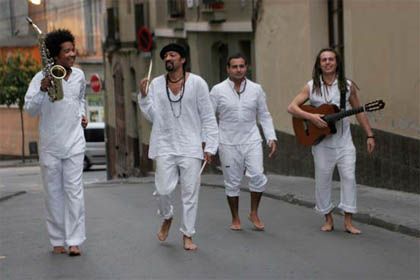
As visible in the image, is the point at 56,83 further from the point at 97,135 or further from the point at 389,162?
the point at 97,135

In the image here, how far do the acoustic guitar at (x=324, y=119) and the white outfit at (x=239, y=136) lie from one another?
1.10ft

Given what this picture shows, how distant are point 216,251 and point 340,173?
5.70ft

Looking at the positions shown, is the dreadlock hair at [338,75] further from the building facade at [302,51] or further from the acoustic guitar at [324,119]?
the building facade at [302,51]

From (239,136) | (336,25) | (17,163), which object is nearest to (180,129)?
(239,136)

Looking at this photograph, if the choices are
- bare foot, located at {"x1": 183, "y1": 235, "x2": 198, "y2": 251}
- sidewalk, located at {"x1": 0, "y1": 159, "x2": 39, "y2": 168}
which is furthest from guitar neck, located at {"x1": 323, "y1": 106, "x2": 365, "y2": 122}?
sidewalk, located at {"x1": 0, "y1": 159, "x2": 39, "y2": 168}

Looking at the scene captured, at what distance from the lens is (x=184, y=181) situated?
8961mm

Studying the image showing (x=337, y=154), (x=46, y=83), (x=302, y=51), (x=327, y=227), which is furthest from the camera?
(x=302, y=51)

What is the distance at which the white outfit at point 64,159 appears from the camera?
8648mm

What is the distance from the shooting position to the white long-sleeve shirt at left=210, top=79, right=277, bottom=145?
33.8ft

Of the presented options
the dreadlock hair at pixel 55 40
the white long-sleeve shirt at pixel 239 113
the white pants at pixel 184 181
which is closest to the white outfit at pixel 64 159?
the dreadlock hair at pixel 55 40

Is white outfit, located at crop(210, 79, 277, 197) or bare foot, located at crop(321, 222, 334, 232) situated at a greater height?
white outfit, located at crop(210, 79, 277, 197)

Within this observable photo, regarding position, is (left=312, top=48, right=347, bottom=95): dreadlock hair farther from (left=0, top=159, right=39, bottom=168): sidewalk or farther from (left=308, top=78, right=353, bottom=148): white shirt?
(left=0, top=159, right=39, bottom=168): sidewalk

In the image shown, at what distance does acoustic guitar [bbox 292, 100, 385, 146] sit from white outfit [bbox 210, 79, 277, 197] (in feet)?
1.10

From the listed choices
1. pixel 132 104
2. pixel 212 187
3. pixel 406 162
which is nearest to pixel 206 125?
pixel 406 162
